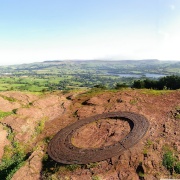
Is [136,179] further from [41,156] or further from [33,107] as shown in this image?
[33,107]

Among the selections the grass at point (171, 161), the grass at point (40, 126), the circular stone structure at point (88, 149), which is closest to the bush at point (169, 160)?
the grass at point (171, 161)

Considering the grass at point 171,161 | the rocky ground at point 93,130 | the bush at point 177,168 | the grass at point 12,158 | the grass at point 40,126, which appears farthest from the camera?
the grass at point 40,126

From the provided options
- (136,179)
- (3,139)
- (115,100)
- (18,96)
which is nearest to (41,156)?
(3,139)

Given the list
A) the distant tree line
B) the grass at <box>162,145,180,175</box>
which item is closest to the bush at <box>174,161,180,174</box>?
the grass at <box>162,145,180,175</box>

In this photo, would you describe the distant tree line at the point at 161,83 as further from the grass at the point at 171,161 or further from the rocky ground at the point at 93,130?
the grass at the point at 171,161

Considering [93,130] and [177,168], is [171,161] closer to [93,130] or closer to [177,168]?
[177,168]

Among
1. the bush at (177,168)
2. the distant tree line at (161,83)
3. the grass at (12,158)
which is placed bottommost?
the grass at (12,158)

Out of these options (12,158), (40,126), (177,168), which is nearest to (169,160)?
(177,168)
